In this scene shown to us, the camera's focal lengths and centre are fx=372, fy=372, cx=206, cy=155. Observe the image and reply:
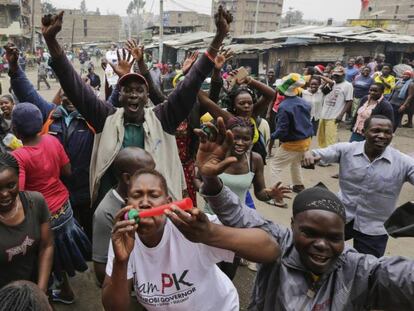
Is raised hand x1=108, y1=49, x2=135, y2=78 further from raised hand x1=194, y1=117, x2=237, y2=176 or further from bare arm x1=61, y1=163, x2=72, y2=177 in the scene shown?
raised hand x1=194, y1=117, x2=237, y2=176

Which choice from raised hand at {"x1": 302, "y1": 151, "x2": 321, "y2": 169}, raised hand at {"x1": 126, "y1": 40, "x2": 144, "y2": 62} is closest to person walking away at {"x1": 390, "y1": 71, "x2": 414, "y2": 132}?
raised hand at {"x1": 302, "y1": 151, "x2": 321, "y2": 169}

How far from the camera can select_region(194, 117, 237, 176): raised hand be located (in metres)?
1.56

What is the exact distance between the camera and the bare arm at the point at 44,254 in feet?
6.96

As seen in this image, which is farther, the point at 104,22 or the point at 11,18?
the point at 104,22

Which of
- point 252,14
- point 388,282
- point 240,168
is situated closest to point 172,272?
point 388,282

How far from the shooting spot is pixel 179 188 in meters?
2.76

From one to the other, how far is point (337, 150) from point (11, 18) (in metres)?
38.3

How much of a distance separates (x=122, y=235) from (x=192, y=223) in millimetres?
285

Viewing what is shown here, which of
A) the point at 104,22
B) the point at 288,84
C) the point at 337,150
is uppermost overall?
the point at 104,22

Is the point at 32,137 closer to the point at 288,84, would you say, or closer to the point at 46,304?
the point at 46,304

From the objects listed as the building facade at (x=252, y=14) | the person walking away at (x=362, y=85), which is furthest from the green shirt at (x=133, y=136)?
the building facade at (x=252, y=14)

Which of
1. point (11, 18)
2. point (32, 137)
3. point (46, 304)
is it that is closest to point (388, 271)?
point (46, 304)

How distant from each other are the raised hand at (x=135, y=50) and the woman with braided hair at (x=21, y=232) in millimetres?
1687

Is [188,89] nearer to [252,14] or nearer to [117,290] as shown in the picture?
[117,290]
